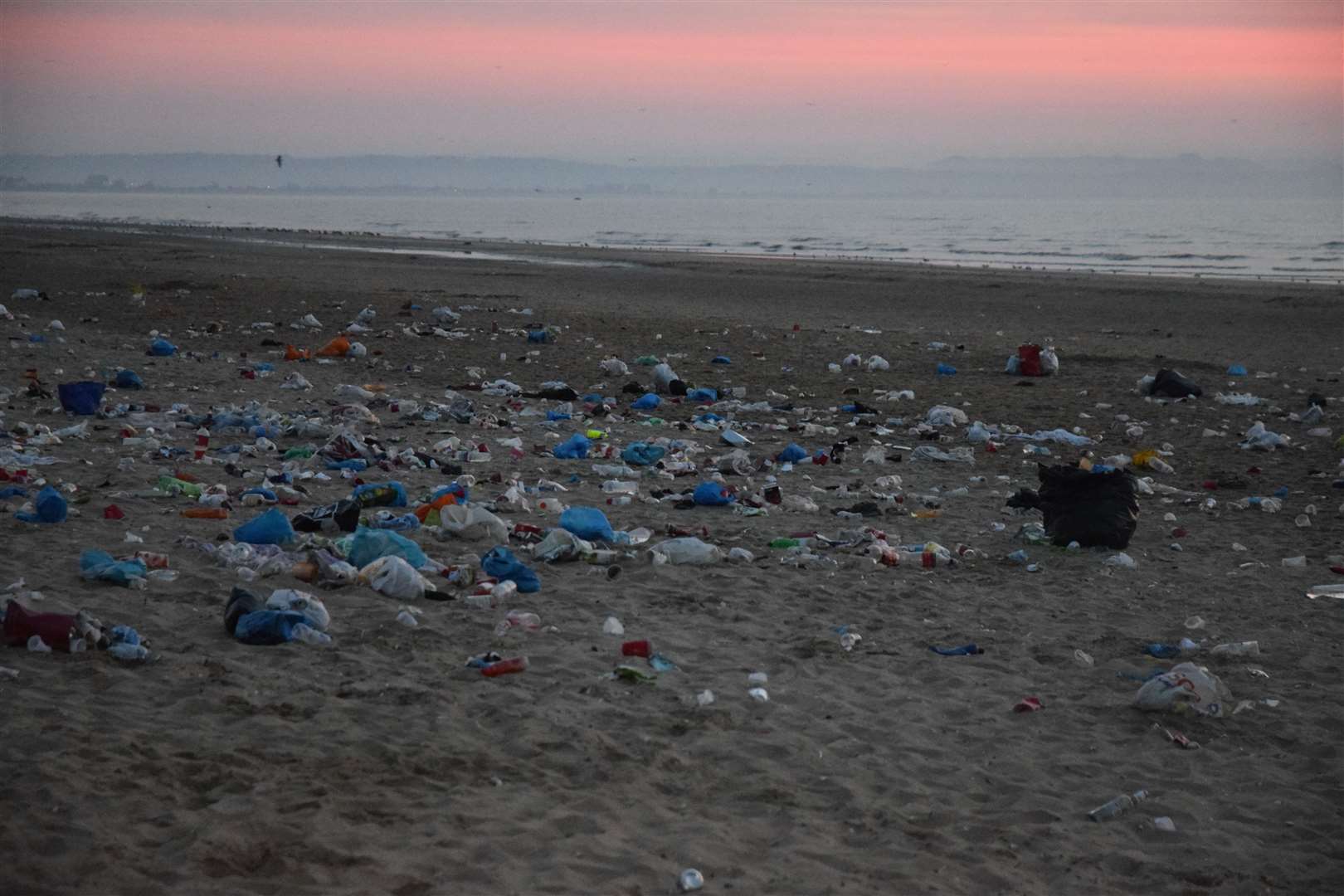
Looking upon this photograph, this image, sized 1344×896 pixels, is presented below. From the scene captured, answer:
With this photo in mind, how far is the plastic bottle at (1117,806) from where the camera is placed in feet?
12.2

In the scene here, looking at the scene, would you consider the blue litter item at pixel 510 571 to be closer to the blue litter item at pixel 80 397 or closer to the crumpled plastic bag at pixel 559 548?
the crumpled plastic bag at pixel 559 548

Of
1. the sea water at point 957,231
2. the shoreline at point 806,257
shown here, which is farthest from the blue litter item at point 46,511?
the sea water at point 957,231

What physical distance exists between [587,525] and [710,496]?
47.3 inches

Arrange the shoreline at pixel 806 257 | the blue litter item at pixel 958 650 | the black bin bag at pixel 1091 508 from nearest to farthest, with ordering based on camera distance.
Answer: the blue litter item at pixel 958 650, the black bin bag at pixel 1091 508, the shoreline at pixel 806 257

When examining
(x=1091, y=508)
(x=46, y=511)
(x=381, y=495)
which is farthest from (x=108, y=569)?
(x=1091, y=508)

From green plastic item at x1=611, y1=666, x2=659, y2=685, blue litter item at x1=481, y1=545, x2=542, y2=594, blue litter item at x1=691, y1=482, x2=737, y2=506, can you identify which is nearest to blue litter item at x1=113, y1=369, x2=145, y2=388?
blue litter item at x1=691, y1=482, x2=737, y2=506

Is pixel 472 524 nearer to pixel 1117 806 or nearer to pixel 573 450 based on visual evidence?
pixel 573 450

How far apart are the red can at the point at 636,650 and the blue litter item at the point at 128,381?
23.5 feet

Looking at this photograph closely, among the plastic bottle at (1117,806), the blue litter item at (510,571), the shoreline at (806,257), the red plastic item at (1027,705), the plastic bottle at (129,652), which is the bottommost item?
the plastic bottle at (1117,806)

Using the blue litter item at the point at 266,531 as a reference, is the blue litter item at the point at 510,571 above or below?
below

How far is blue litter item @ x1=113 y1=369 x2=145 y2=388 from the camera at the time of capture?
1020 centimetres

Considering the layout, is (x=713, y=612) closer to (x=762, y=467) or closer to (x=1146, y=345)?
(x=762, y=467)

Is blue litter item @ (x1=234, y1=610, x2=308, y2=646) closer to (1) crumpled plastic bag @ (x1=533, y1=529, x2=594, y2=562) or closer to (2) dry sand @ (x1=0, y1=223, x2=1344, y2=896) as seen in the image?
(2) dry sand @ (x1=0, y1=223, x2=1344, y2=896)

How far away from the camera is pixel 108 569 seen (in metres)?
5.08
